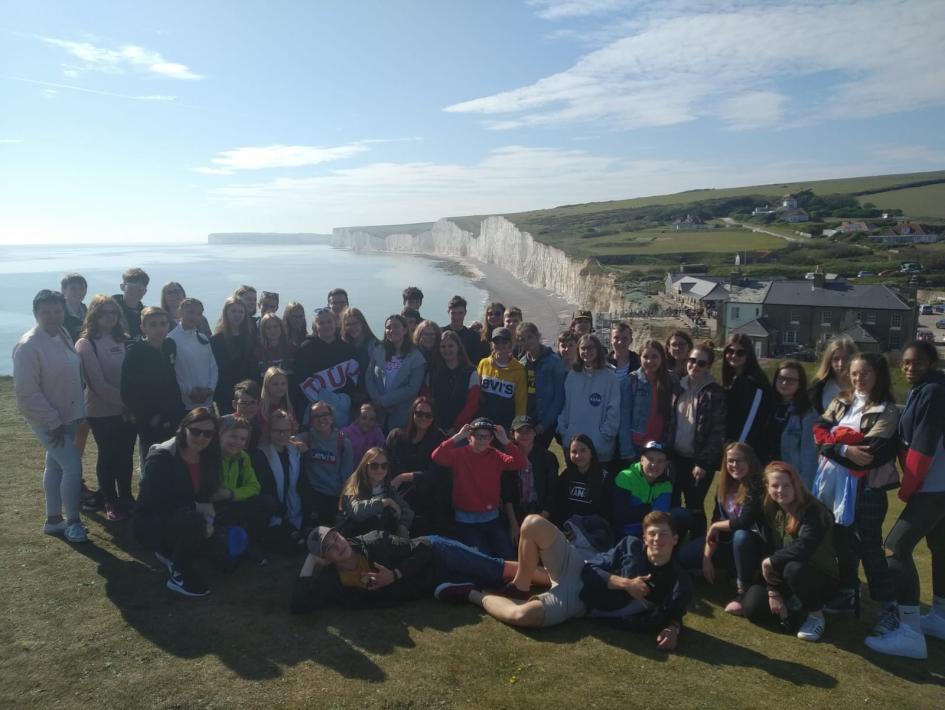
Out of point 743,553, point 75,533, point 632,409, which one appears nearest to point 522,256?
point 632,409

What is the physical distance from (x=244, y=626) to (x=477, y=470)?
221cm

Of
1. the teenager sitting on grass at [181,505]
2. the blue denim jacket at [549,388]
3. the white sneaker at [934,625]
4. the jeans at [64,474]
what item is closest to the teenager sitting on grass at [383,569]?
the teenager sitting on grass at [181,505]

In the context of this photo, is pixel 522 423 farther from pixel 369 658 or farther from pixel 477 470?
pixel 369 658

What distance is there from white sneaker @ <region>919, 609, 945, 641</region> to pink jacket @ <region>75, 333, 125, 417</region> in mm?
7012

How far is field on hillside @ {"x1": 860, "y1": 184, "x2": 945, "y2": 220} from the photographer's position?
94812 millimetres

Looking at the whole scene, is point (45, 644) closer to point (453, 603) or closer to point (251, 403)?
point (251, 403)

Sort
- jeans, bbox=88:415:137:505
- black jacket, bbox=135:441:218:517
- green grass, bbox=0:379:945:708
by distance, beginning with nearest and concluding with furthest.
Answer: green grass, bbox=0:379:945:708 < black jacket, bbox=135:441:218:517 < jeans, bbox=88:415:137:505

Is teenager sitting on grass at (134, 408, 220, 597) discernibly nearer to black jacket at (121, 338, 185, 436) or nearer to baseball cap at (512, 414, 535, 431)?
black jacket at (121, 338, 185, 436)

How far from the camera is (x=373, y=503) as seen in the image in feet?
16.8

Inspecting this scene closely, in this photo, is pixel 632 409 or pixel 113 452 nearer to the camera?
pixel 113 452

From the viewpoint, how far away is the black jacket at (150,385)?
5.56 m

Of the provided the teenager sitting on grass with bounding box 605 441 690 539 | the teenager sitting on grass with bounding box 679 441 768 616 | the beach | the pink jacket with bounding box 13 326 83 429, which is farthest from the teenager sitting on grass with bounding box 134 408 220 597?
the beach

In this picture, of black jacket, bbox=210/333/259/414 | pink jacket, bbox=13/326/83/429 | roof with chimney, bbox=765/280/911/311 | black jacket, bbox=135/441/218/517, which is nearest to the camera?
black jacket, bbox=135/441/218/517

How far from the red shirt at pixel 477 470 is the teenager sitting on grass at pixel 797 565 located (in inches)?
82.0
